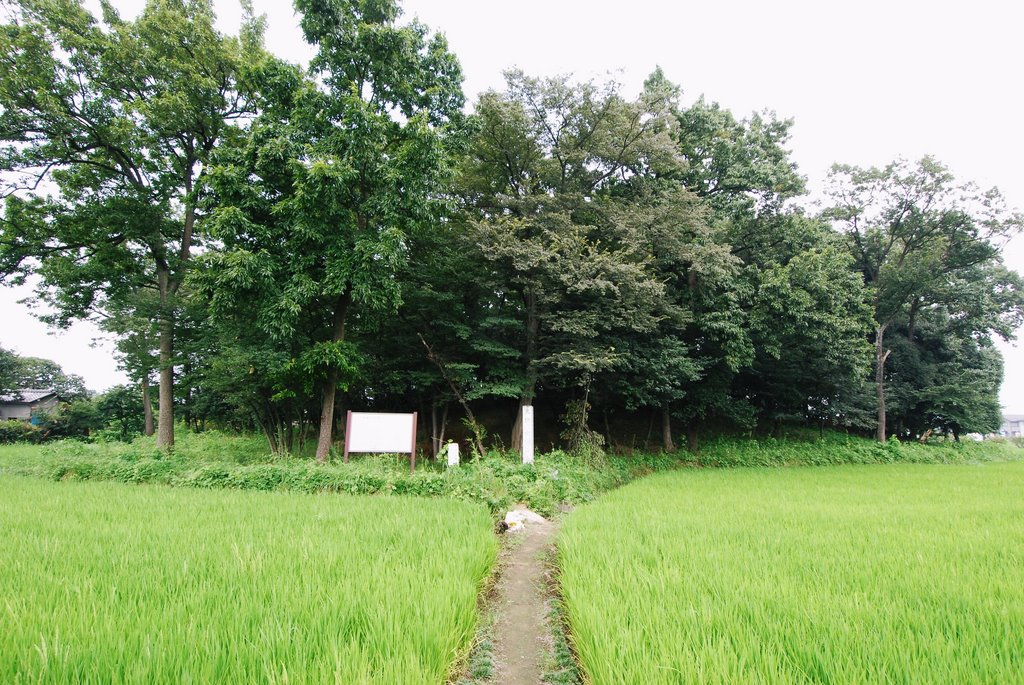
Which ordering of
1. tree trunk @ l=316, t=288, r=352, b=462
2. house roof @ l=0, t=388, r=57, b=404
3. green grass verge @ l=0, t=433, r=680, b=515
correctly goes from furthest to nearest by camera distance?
house roof @ l=0, t=388, r=57, b=404 → tree trunk @ l=316, t=288, r=352, b=462 → green grass verge @ l=0, t=433, r=680, b=515

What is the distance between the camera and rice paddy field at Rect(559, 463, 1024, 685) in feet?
6.57

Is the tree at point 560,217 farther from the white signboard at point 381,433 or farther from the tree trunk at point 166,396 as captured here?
the tree trunk at point 166,396

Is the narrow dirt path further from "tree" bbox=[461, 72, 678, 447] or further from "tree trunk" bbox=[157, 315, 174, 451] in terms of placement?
"tree trunk" bbox=[157, 315, 174, 451]

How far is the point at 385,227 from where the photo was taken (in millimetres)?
9750

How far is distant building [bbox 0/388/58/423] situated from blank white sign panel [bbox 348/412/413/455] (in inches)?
1502

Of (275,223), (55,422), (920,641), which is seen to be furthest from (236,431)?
(920,641)

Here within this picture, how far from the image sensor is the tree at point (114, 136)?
1098 cm

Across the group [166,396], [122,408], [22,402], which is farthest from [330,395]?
[22,402]

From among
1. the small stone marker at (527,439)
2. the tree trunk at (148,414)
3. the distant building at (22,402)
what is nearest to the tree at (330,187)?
the small stone marker at (527,439)

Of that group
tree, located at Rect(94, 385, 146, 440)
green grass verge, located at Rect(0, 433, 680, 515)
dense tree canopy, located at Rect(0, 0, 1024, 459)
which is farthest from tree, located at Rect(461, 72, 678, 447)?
tree, located at Rect(94, 385, 146, 440)

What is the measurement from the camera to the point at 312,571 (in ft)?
10.4

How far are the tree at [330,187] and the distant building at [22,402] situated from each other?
36.5 m

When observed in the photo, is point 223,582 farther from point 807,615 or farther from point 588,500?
point 588,500

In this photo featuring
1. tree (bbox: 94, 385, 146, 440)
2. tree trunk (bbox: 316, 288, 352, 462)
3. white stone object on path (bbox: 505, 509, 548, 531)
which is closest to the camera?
white stone object on path (bbox: 505, 509, 548, 531)
